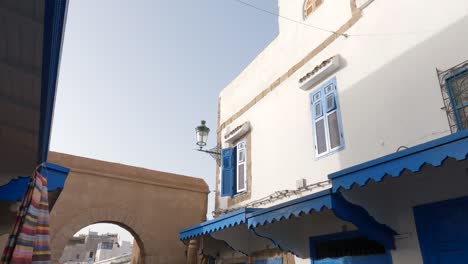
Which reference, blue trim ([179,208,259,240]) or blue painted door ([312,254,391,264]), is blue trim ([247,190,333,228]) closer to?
blue trim ([179,208,259,240])

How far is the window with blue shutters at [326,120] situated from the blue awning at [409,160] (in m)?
1.50

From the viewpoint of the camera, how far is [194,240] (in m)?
7.80

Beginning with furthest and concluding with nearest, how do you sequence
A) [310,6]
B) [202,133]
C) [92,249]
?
1. [92,249]
2. [202,133]
3. [310,6]

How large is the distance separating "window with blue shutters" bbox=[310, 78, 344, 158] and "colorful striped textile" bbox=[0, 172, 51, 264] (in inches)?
154

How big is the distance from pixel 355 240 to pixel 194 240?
158 inches

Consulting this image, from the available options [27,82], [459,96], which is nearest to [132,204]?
[27,82]

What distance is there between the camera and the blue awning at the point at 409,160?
2.86 meters

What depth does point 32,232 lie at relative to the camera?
8.92 feet

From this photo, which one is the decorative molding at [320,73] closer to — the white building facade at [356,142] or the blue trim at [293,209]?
the white building facade at [356,142]

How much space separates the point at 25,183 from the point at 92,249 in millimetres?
40862

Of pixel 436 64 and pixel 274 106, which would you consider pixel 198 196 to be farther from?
pixel 436 64

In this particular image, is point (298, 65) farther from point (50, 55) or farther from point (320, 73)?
point (50, 55)

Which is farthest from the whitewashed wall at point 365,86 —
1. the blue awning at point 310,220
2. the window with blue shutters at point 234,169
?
the blue awning at point 310,220

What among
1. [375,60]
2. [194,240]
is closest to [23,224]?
[375,60]
